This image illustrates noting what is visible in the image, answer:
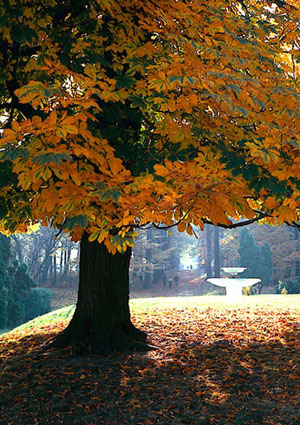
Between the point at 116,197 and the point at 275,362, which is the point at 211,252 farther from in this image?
the point at 116,197

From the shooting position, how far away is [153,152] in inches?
170

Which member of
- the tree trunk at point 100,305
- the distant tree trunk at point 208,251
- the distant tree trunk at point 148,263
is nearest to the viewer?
the tree trunk at point 100,305

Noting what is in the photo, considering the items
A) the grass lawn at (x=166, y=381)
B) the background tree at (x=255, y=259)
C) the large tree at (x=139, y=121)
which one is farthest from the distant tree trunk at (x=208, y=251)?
the large tree at (x=139, y=121)

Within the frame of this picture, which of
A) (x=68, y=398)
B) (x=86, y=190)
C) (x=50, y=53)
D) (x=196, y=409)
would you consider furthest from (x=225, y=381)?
(x=50, y=53)

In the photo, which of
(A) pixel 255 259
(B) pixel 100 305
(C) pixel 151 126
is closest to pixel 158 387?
(B) pixel 100 305

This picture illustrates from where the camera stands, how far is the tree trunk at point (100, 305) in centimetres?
621

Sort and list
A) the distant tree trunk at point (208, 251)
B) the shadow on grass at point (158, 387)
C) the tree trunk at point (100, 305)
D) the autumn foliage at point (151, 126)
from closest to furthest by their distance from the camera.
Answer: the autumn foliage at point (151, 126)
the shadow on grass at point (158, 387)
the tree trunk at point (100, 305)
the distant tree trunk at point (208, 251)

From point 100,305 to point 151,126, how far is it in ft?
8.84

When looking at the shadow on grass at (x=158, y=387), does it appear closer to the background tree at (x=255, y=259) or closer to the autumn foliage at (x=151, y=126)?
the autumn foliage at (x=151, y=126)

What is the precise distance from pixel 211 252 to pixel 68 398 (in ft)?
106

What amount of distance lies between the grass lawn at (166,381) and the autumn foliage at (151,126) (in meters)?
1.77

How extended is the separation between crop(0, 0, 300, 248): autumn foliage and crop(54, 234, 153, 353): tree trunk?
1498 millimetres

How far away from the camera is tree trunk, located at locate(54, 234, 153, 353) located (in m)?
6.21

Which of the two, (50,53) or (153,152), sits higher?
(50,53)
